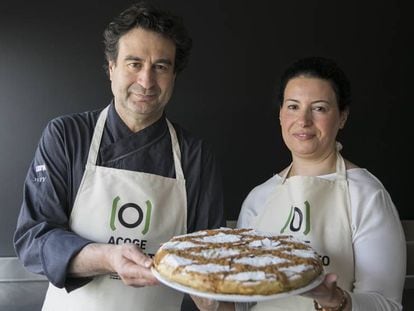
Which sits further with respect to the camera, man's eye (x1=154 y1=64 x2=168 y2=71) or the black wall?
the black wall

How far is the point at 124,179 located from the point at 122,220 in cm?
11

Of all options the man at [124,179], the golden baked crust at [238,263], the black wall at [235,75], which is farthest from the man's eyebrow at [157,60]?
the black wall at [235,75]

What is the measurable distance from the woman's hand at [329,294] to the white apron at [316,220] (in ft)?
0.51

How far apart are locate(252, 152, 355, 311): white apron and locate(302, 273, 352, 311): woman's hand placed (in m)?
0.16

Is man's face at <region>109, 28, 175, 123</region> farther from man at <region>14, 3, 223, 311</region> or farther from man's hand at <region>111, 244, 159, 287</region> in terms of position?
man's hand at <region>111, 244, 159, 287</region>

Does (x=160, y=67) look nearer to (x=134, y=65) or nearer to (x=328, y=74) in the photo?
(x=134, y=65)

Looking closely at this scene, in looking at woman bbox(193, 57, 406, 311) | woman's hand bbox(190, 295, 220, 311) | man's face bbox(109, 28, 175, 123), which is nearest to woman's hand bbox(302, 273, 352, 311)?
woman bbox(193, 57, 406, 311)

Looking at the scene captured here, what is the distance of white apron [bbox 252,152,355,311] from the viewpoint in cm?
112

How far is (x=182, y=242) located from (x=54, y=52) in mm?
1169

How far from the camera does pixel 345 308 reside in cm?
96

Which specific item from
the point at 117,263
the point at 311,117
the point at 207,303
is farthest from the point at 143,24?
the point at 207,303

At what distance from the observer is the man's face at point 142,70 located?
1.17m

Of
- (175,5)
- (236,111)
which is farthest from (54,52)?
(236,111)

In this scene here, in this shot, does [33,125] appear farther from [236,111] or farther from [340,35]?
[340,35]
